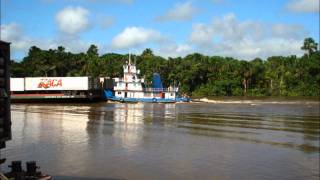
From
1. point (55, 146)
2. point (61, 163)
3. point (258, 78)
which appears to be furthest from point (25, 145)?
point (258, 78)

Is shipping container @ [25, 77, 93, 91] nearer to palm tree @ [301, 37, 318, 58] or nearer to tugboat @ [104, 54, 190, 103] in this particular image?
tugboat @ [104, 54, 190, 103]

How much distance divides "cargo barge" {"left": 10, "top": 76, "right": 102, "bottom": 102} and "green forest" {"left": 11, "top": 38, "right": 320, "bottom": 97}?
1071 inches

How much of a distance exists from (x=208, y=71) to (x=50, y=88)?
46739 millimetres

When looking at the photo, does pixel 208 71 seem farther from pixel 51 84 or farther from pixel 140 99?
pixel 51 84

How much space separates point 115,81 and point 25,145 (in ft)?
202

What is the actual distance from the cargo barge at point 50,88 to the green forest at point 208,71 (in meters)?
27.2

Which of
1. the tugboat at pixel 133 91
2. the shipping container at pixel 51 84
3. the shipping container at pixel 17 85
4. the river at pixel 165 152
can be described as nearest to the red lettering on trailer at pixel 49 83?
the shipping container at pixel 51 84

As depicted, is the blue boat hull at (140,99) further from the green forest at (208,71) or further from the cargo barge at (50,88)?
the green forest at (208,71)

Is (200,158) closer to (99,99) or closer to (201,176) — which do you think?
(201,176)

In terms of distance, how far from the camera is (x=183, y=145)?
78.0 feet

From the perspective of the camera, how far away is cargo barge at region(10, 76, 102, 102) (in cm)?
7875

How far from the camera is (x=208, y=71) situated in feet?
379

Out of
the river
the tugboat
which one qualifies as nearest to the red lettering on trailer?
the tugboat

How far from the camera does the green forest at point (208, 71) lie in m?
109
